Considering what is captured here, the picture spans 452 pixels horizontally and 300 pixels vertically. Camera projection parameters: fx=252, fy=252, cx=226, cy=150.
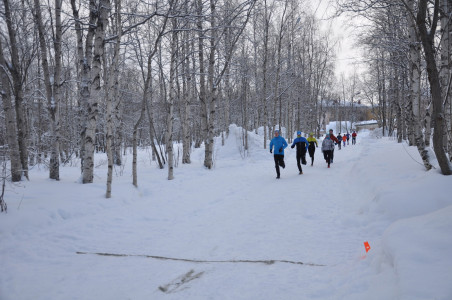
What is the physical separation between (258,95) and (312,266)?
2975 centimetres

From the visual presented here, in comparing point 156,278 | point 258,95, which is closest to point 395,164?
point 156,278

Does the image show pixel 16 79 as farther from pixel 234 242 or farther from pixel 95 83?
pixel 234 242

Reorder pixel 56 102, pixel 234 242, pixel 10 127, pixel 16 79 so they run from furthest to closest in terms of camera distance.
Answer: pixel 56 102 → pixel 16 79 → pixel 10 127 → pixel 234 242

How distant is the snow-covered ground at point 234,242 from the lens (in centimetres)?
255

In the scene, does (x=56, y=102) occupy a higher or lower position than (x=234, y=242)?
higher

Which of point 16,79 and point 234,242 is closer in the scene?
point 234,242

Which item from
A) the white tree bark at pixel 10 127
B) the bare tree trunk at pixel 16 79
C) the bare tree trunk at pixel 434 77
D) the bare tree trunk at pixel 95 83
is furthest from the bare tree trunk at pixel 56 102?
the bare tree trunk at pixel 434 77

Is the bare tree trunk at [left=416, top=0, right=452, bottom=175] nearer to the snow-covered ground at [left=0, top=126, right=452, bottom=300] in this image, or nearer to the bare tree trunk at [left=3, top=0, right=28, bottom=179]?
the snow-covered ground at [left=0, top=126, right=452, bottom=300]

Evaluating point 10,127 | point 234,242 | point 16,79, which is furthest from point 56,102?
point 234,242

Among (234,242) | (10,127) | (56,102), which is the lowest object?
(234,242)

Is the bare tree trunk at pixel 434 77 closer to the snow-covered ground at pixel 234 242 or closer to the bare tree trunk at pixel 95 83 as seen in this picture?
the snow-covered ground at pixel 234 242

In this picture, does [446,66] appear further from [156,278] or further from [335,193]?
[156,278]

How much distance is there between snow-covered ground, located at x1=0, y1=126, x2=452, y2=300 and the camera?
2.55 meters

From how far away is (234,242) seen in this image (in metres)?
4.23
